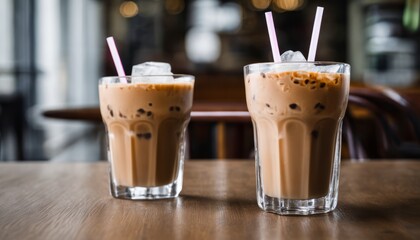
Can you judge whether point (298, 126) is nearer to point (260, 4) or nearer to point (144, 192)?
point (144, 192)

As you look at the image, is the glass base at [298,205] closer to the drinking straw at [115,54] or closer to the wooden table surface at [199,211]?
the wooden table surface at [199,211]

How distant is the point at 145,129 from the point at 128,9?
8.01 m

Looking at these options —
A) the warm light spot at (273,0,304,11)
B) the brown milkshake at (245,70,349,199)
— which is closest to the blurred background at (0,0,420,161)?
the warm light spot at (273,0,304,11)

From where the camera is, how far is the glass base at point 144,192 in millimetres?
835

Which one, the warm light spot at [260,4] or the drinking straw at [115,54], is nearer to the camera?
the drinking straw at [115,54]

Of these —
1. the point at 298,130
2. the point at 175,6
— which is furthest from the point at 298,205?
the point at 175,6

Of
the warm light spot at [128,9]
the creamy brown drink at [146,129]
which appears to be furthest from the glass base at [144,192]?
the warm light spot at [128,9]

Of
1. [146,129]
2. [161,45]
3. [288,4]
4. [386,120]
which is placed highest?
[288,4]

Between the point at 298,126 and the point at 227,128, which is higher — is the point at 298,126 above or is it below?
above

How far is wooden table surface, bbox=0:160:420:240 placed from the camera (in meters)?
0.60

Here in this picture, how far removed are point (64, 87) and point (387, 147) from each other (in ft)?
16.8

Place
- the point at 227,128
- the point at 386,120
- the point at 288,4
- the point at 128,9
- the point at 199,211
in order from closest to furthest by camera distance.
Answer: the point at 199,211 < the point at 386,120 < the point at 227,128 < the point at 288,4 < the point at 128,9

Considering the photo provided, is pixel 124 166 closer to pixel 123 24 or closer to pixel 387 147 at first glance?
pixel 387 147

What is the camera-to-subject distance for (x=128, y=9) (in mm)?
8562
